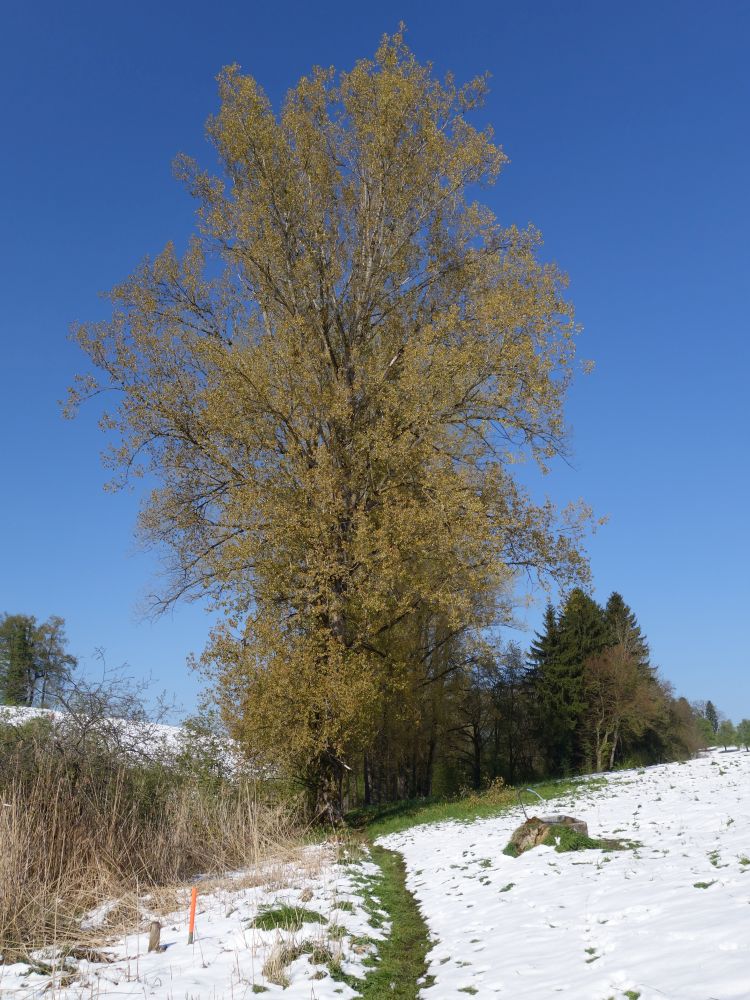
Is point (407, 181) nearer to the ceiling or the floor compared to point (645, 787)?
nearer to the ceiling

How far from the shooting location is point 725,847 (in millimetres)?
9578

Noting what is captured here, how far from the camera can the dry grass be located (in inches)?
326

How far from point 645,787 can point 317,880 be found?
36.4 feet

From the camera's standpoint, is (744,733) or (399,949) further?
(744,733)

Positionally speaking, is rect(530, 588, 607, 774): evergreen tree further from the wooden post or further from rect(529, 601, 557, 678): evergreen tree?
the wooden post

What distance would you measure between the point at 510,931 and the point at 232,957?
278cm

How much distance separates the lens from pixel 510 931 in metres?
7.61

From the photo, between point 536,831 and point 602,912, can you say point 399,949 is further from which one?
point 536,831

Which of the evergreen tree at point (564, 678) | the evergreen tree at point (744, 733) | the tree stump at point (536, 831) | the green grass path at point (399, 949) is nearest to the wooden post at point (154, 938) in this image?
the green grass path at point (399, 949)

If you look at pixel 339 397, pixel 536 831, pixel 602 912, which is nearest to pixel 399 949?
pixel 602 912

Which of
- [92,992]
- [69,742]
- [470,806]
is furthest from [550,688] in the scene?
[92,992]

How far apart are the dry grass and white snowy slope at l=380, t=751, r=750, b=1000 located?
3207 mm

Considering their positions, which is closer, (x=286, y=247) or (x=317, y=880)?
(x=317, y=880)

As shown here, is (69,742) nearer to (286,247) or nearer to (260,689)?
(260,689)
